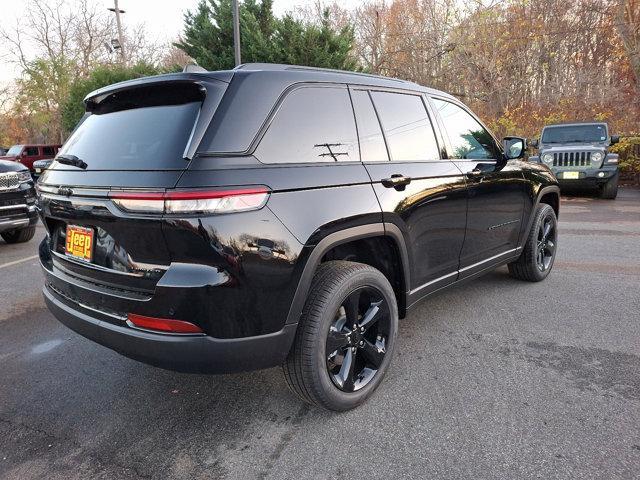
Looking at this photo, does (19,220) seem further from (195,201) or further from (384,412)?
(384,412)

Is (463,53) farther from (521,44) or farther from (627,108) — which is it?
(627,108)

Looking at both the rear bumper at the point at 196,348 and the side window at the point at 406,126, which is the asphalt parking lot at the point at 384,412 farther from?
the side window at the point at 406,126

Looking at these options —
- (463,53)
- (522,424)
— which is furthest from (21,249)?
(463,53)

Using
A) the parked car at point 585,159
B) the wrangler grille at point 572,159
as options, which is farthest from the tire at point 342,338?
the wrangler grille at point 572,159

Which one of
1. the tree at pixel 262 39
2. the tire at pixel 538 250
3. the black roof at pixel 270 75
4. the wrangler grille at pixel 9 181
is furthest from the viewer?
the tree at pixel 262 39

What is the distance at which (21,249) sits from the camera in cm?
693

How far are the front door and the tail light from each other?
72.4 inches

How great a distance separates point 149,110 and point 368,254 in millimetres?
1434

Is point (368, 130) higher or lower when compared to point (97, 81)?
lower

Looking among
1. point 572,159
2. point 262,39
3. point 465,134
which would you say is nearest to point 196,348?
point 465,134

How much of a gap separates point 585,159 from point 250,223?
1146cm

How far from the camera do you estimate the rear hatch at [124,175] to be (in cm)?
196

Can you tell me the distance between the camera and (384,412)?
244 centimetres

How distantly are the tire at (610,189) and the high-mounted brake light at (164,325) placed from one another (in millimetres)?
11963
